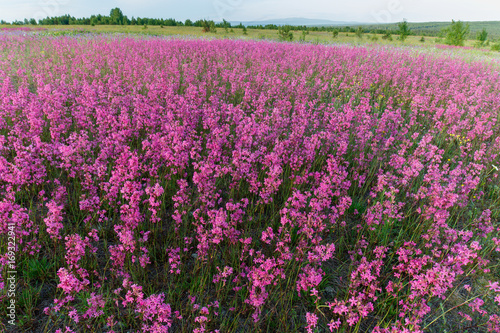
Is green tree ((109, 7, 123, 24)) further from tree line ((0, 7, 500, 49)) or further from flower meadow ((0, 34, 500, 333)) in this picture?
flower meadow ((0, 34, 500, 333))

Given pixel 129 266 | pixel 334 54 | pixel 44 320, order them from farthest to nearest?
pixel 334 54 → pixel 129 266 → pixel 44 320

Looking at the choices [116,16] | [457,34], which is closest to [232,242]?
[457,34]

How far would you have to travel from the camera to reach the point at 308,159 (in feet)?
14.0

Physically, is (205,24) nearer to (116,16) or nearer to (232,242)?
(116,16)

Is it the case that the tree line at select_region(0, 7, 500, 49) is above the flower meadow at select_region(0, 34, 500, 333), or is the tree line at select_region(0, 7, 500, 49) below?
A: above

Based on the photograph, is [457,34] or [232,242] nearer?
[232,242]

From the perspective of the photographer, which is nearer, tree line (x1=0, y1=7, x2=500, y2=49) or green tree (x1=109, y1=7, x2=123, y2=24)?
tree line (x1=0, y1=7, x2=500, y2=49)

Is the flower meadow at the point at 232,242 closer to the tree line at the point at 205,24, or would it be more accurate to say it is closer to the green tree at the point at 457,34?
the tree line at the point at 205,24

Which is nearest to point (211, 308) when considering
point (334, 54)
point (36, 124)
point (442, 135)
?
point (36, 124)

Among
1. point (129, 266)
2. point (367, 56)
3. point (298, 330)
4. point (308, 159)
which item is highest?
point (367, 56)

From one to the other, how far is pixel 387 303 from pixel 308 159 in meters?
2.17

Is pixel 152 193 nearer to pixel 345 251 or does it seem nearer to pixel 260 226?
pixel 260 226

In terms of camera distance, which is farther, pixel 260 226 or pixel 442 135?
pixel 442 135

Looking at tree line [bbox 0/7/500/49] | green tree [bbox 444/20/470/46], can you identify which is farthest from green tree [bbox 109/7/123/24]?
green tree [bbox 444/20/470/46]
